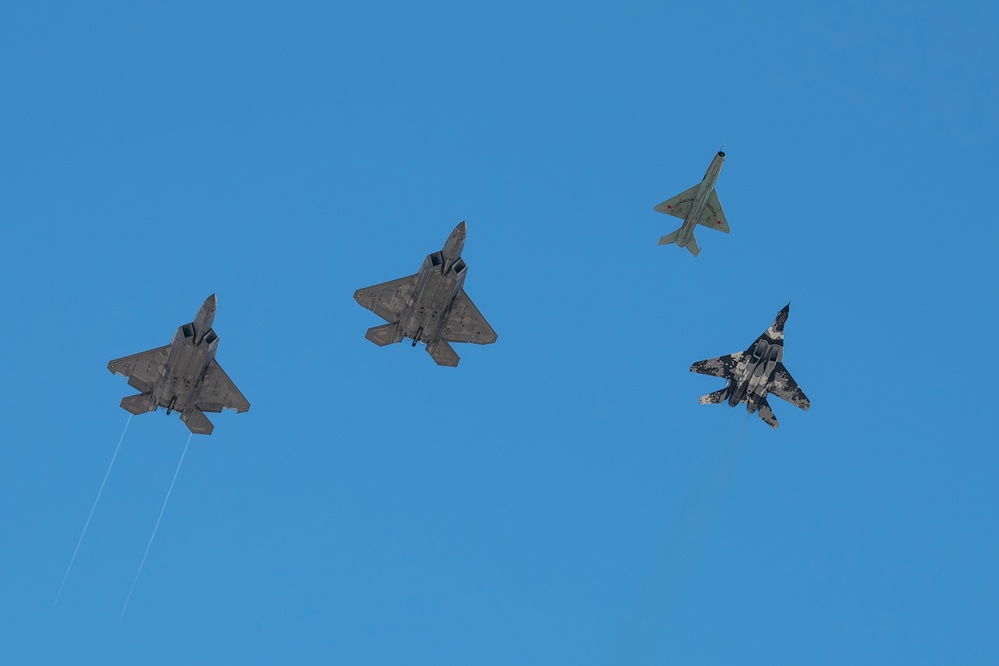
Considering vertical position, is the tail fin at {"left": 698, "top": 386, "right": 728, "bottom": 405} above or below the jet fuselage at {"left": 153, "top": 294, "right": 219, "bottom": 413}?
above

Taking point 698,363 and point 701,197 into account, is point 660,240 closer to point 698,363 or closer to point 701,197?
point 701,197

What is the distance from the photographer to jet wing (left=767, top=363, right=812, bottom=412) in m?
64.5

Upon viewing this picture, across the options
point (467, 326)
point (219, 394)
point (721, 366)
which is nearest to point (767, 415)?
point (721, 366)

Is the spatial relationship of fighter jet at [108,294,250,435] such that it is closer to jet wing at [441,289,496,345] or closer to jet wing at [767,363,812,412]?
jet wing at [441,289,496,345]

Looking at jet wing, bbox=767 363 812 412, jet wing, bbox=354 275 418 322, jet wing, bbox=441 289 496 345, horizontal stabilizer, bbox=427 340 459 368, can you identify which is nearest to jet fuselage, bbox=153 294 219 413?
jet wing, bbox=354 275 418 322

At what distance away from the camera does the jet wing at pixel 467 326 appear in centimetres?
6394

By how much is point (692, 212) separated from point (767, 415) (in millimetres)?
13727

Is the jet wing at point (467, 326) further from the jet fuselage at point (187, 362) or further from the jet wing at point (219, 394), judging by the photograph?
the jet fuselage at point (187, 362)

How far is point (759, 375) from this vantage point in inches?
2504

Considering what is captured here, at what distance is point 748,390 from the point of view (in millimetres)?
64062

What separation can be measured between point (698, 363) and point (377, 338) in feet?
58.1

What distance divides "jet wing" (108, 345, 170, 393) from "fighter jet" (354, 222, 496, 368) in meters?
11.1

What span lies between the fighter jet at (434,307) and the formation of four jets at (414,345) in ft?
0.17

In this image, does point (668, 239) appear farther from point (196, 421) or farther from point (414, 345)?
point (196, 421)
